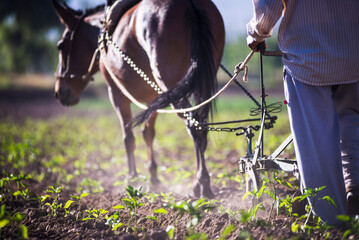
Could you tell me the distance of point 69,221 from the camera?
321 cm

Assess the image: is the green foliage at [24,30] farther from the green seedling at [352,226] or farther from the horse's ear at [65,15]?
the green seedling at [352,226]

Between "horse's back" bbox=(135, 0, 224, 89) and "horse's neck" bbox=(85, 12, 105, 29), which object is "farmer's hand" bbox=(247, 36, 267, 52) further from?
"horse's neck" bbox=(85, 12, 105, 29)

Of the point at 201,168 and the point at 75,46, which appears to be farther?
the point at 75,46

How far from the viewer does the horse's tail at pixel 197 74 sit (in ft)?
11.5

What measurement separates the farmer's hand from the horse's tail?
802 mm

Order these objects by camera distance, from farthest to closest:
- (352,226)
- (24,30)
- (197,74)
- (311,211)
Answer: (24,30), (197,74), (311,211), (352,226)

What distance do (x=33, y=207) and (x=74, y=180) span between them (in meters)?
1.77

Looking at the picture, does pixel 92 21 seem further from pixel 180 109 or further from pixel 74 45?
pixel 180 109

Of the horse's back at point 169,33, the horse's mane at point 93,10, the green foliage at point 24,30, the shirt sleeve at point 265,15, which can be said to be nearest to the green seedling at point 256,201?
the shirt sleeve at point 265,15

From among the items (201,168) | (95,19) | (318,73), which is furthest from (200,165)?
(95,19)

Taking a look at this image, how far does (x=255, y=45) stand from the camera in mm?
2818

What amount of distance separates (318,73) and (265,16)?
0.51m

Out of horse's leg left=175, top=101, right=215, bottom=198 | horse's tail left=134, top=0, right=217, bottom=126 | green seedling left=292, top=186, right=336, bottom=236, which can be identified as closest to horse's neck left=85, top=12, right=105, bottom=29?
horse's tail left=134, top=0, right=217, bottom=126

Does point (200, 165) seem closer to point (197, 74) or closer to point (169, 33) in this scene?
point (197, 74)
